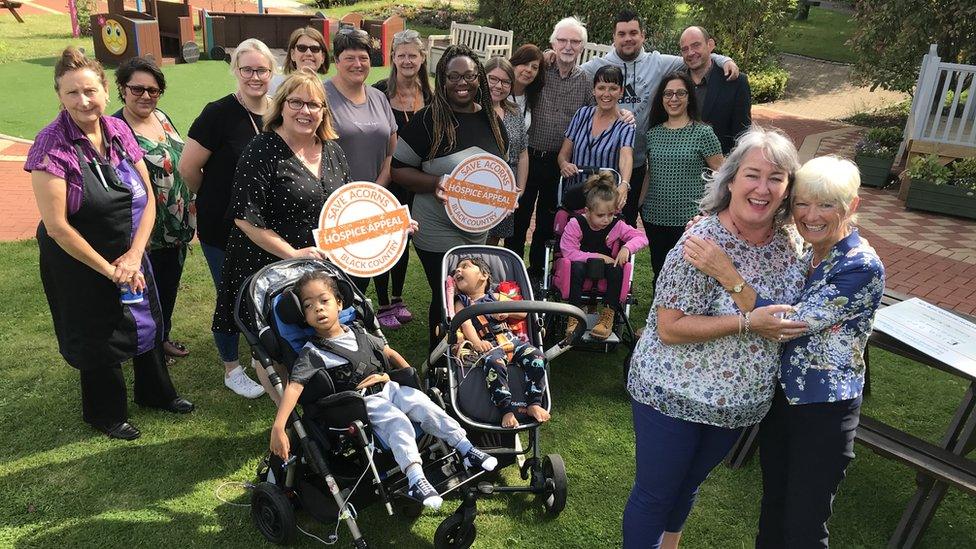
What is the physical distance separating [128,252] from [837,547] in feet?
12.3

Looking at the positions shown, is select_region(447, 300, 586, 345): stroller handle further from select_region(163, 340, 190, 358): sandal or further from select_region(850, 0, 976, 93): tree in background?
select_region(850, 0, 976, 93): tree in background

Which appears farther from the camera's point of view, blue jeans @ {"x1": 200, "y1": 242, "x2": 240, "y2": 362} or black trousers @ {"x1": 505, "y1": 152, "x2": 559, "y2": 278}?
black trousers @ {"x1": 505, "y1": 152, "x2": 559, "y2": 278}

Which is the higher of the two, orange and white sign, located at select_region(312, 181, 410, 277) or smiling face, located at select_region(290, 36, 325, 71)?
smiling face, located at select_region(290, 36, 325, 71)

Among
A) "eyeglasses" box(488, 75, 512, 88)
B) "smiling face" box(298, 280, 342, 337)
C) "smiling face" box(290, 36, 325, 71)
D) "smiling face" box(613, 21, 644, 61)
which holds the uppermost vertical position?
"smiling face" box(613, 21, 644, 61)

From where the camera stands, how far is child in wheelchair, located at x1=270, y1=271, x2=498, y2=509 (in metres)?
2.91

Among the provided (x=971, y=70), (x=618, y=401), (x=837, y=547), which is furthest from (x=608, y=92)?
(x=971, y=70)

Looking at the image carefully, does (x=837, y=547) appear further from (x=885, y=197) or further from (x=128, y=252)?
(x=885, y=197)

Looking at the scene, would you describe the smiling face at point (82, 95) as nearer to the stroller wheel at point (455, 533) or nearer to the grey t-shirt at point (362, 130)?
the grey t-shirt at point (362, 130)

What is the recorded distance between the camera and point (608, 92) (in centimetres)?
464

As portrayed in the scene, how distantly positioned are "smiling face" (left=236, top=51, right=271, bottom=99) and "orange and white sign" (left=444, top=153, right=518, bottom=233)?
1128 millimetres

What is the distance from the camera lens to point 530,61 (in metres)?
5.06

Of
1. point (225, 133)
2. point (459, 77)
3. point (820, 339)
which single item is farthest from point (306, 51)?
point (820, 339)

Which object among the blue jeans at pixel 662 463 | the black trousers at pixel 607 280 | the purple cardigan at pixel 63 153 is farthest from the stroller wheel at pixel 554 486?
the purple cardigan at pixel 63 153

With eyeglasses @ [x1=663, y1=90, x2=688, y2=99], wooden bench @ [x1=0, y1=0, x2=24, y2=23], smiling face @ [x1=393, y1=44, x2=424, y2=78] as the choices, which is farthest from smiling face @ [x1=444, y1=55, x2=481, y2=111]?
wooden bench @ [x1=0, y1=0, x2=24, y2=23]
